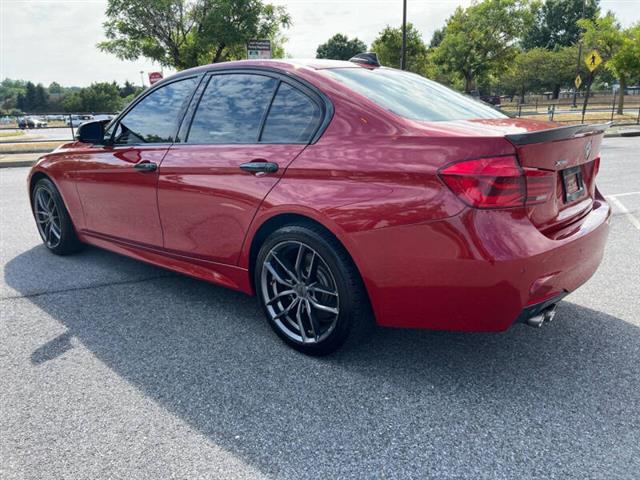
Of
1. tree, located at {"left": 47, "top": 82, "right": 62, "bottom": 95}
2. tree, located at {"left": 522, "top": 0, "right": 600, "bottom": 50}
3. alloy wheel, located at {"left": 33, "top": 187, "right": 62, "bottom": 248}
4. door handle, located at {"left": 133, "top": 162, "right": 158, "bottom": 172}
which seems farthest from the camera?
tree, located at {"left": 47, "top": 82, "right": 62, "bottom": 95}

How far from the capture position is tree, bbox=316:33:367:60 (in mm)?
98250

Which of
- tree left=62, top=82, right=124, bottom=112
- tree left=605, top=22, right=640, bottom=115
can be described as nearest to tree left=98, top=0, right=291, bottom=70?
tree left=605, top=22, right=640, bottom=115

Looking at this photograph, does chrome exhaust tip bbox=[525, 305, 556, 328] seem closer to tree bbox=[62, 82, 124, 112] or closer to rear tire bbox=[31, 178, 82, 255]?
rear tire bbox=[31, 178, 82, 255]

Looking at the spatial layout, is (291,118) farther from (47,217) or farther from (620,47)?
(620,47)

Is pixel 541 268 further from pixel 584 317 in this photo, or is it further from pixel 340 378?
pixel 584 317

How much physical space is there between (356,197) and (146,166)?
1786mm

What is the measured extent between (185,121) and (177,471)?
7.48 ft

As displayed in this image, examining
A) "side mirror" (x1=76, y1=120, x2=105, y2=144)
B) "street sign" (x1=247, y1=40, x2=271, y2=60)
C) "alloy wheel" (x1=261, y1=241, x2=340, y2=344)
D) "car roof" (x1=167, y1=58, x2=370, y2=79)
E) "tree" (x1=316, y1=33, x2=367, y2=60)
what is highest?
"tree" (x1=316, y1=33, x2=367, y2=60)

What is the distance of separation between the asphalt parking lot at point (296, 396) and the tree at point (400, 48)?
5126 centimetres

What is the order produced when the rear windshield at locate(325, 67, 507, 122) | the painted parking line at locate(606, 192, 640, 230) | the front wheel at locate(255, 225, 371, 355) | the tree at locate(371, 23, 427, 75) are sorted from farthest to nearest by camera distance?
the tree at locate(371, 23, 427, 75) < the painted parking line at locate(606, 192, 640, 230) < the rear windshield at locate(325, 67, 507, 122) < the front wheel at locate(255, 225, 371, 355)

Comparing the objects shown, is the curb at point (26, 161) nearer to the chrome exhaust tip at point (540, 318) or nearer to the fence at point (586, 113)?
the fence at point (586, 113)

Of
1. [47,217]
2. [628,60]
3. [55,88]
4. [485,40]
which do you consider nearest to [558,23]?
[485,40]

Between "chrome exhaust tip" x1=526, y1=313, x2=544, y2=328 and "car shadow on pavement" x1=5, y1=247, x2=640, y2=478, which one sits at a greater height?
"chrome exhaust tip" x1=526, y1=313, x2=544, y2=328

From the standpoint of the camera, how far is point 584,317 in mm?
3354
